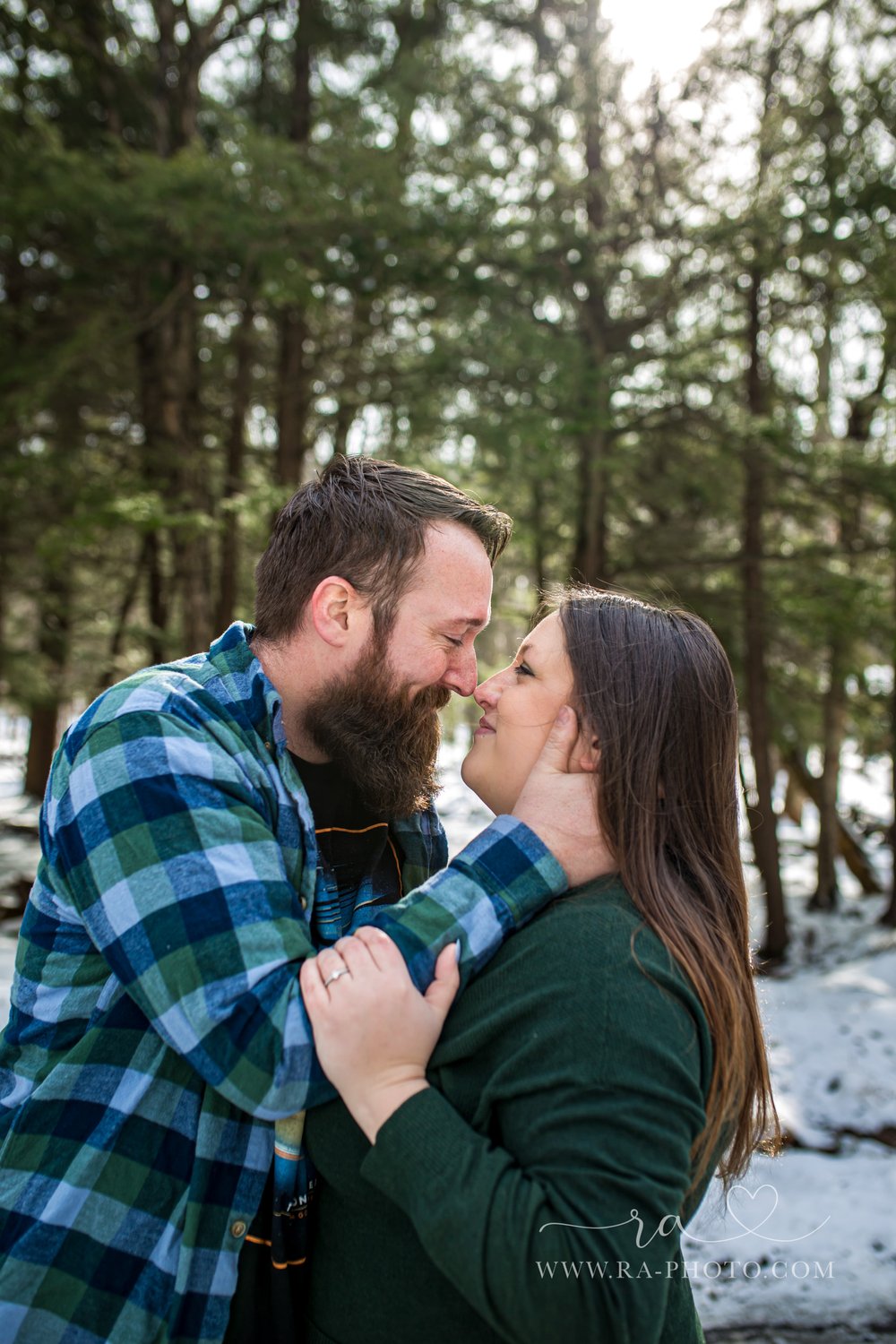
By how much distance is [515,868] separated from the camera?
5.02ft

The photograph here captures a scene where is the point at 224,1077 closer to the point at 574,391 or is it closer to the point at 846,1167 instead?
the point at 846,1167

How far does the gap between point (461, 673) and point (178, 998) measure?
3.11 feet

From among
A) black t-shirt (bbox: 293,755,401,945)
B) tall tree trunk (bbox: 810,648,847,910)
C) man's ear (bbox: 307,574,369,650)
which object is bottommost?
tall tree trunk (bbox: 810,648,847,910)

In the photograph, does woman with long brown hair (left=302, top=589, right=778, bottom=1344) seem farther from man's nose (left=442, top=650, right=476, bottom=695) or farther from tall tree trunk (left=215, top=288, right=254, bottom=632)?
tall tree trunk (left=215, top=288, right=254, bottom=632)

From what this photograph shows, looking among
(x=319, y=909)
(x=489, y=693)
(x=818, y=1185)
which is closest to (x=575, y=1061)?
(x=319, y=909)

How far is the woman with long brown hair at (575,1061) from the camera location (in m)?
1.21

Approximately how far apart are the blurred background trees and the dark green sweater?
5591mm

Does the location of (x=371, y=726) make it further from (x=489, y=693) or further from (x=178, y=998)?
(x=178, y=998)

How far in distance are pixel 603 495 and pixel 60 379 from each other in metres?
5.33

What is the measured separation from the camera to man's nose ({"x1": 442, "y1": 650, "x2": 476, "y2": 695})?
2.05m

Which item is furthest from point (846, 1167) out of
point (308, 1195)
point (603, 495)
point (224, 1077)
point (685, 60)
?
point (685, 60)

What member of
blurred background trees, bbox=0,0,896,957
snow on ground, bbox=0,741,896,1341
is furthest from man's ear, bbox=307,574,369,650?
blurred background trees, bbox=0,0,896,957

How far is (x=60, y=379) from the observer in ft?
26.8

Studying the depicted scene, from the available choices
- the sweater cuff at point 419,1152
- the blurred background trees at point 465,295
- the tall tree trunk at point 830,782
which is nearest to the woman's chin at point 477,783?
the sweater cuff at point 419,1152
